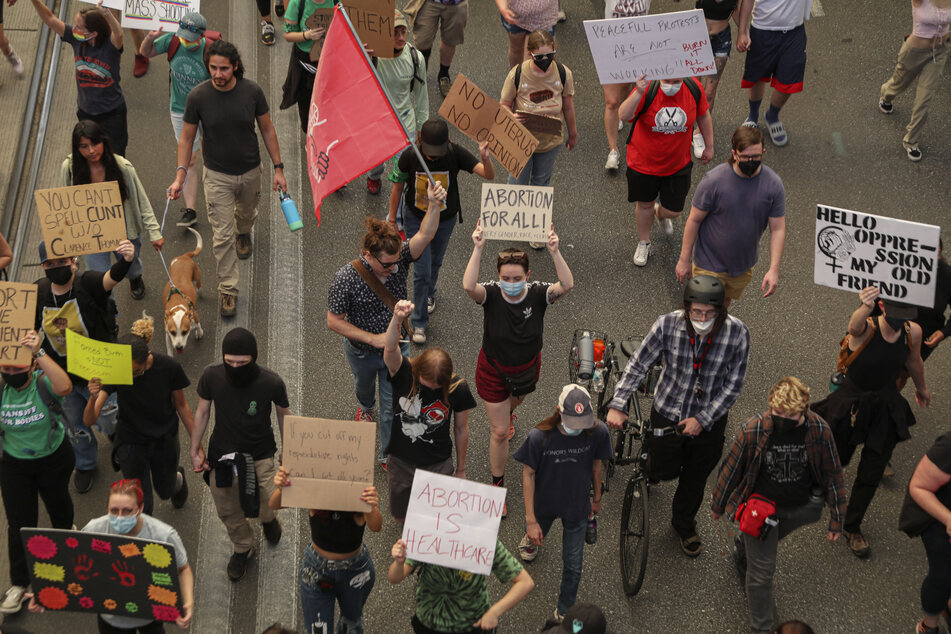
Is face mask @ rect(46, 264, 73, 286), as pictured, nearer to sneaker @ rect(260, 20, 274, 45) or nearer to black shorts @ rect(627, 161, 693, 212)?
black shorts @ rect(627, 161, 693, 212)

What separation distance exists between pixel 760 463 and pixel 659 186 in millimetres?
A: 3590

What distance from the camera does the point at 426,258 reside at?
28.6ft

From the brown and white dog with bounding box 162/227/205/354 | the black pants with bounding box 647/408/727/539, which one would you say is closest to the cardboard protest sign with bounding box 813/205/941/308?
the black pants with bounding box 647/408/727/539

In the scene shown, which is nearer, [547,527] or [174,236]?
[547,527]

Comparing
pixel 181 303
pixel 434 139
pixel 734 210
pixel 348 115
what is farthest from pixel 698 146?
pixel 181 303

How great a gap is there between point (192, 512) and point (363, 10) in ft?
14.7

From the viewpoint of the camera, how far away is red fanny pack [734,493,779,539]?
6570mm

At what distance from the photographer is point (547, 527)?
22.4ft

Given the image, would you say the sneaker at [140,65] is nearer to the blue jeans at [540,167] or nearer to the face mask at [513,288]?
the blue jeans at [540,167]

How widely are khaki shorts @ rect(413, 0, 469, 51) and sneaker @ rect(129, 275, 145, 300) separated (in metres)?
4.14

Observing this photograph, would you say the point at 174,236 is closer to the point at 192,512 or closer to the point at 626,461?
the point at 192,512

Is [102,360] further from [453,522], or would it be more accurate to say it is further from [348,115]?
[453,522]

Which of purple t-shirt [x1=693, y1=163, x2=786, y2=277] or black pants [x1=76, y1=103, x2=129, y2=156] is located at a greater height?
black pants [x1=76, y1=103, x2=129, y2=156]

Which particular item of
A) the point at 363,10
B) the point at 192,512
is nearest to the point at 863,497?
the point at 192,512
